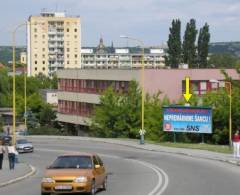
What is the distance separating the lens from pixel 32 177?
3170 cm

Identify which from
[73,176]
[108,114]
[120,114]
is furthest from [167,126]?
[73,176]

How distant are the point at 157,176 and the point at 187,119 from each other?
28782mm

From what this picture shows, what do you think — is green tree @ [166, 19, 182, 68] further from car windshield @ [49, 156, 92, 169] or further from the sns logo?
car windshield @ [49, 156, 92, 169]

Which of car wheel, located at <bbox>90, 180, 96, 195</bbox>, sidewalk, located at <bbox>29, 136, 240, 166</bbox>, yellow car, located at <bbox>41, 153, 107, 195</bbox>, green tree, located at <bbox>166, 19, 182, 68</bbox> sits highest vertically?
green tree, located at <bbox>166, 19, 182, 68</bbox>

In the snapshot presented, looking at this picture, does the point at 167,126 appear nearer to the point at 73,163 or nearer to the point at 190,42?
the point at 73,163

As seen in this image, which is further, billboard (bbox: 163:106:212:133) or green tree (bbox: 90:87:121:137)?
green tree (bbox: 90:87:121:137)

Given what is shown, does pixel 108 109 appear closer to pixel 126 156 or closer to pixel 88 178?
pixel 126 156

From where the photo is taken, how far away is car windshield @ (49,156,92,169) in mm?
22156

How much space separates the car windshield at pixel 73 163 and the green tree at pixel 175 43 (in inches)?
3409

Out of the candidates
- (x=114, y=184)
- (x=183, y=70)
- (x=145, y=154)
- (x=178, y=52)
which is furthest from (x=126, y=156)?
(x=178, y=52)

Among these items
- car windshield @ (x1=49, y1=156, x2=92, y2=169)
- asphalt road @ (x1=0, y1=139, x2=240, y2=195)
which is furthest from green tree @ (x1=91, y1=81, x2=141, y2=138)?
car windshield @ (x1=49, y1=156, x2=92, y2=169)

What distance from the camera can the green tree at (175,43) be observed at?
108 m

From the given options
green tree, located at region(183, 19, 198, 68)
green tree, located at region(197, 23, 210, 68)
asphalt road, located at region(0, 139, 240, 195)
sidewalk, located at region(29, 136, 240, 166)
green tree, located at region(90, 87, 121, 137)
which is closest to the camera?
asphalt road, located at region(0, 139, 240, 195)

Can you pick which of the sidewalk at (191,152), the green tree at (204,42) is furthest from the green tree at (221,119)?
the green tree at (204,42)
